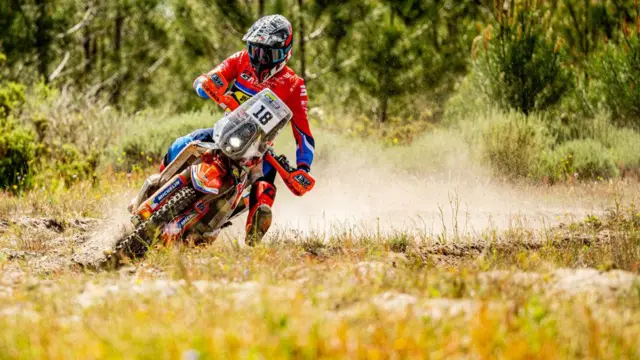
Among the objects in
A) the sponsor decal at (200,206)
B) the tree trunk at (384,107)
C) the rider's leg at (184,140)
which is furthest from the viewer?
the tree trunk at (384,107)

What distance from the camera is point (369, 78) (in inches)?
733

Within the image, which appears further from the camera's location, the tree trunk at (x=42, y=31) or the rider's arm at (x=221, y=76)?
the tree trunk at (x=42, y=31)

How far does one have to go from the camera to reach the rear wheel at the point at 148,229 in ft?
19.6

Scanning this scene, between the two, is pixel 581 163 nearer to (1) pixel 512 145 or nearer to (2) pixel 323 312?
(1) pixel 512 145

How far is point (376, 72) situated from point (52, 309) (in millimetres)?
15469

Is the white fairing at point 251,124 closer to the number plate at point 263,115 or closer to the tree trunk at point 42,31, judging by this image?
the number plate at point 263,115

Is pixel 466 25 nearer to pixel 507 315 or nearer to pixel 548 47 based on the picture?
pixel 548 47

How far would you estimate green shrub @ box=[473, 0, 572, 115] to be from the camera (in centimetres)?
1432

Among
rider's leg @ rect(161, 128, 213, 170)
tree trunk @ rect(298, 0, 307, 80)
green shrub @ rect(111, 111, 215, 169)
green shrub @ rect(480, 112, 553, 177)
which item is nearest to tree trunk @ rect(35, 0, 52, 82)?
tree trunk @ rect(298, 0, 307, 80)


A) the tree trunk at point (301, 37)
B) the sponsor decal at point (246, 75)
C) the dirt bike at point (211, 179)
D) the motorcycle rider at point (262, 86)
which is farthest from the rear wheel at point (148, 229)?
the tree trunk at point (301, 37)

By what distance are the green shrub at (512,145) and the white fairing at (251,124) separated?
6517 millimetres

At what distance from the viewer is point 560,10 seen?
62.0 feet

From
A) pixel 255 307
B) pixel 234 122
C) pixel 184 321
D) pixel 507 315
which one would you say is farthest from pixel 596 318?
pixel 234 122

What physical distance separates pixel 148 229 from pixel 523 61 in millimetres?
10220
